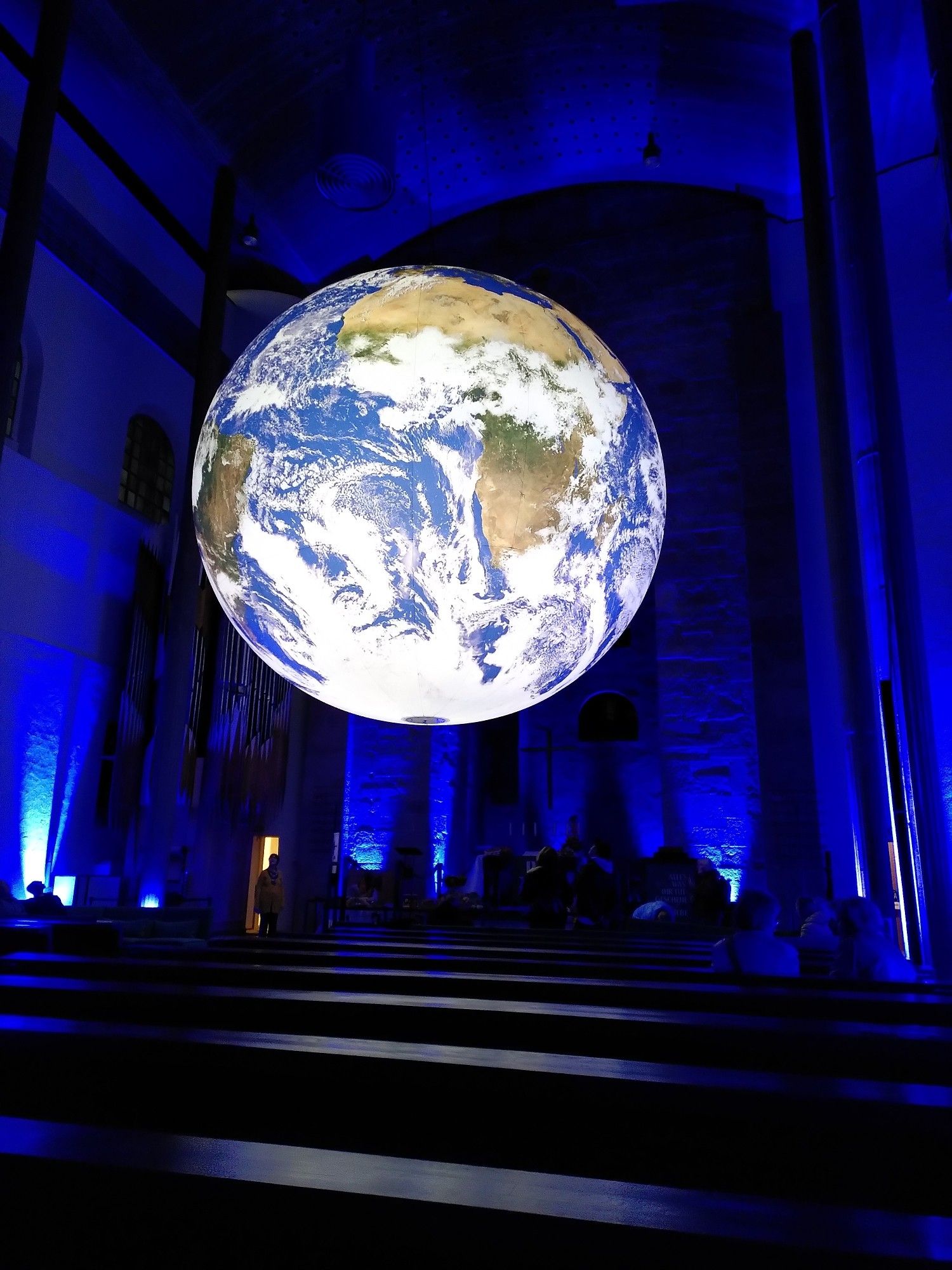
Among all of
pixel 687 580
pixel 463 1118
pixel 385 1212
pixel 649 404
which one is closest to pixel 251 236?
pixel 649 404

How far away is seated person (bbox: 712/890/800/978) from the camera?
10.0 feet

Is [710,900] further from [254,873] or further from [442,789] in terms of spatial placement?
[254,873]

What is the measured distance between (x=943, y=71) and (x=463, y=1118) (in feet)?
27.7

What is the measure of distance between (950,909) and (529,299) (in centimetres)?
609

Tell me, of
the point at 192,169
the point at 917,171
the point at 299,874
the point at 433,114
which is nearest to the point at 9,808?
the point at 299,874

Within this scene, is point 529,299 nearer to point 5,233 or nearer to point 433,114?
point 5,233

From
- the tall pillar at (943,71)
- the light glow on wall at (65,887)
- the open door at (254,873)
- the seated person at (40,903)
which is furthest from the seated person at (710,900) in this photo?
the tall pillar at (943,71)

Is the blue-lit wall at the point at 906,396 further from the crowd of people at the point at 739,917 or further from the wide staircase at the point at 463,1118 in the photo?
the wide staircase at the point at 463,1118

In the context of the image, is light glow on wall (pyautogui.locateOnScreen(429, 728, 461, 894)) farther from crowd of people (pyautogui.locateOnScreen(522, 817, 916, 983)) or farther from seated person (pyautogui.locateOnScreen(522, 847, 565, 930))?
seated person (pyautogui.locateOnScreen(522, 847, 565, 930))

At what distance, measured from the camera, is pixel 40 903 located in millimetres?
8047

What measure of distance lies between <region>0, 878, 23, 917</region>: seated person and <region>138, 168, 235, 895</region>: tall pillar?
7.21ft

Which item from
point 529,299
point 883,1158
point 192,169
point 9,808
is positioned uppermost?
point 192,169

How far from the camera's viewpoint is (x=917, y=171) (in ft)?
38.5

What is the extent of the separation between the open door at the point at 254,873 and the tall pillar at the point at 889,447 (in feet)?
28.9
